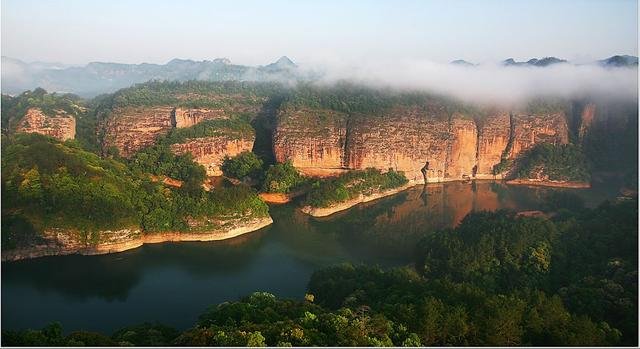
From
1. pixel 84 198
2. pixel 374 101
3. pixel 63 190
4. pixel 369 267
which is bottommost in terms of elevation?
pixel 369 267

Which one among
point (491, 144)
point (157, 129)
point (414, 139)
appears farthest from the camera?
point (491, 144)

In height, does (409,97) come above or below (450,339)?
above

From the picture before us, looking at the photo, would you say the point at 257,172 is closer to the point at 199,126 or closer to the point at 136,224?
the point at 199,126

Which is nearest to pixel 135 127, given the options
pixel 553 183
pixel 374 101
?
pixel 374 101

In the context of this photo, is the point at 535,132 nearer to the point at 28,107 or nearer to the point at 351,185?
the point at 351,185

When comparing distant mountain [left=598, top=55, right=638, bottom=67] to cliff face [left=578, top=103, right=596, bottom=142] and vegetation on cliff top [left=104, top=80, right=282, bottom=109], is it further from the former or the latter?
vegetation on cliff top [left=104, top=80, right=282, bottom=109]

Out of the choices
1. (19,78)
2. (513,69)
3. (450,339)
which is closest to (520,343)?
(450,339)

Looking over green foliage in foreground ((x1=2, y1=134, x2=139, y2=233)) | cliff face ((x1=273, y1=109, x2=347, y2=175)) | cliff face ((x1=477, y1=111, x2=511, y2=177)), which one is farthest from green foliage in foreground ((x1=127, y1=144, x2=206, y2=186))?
cliff face ((x1=477, y1=111, x2=511, y2=177))
